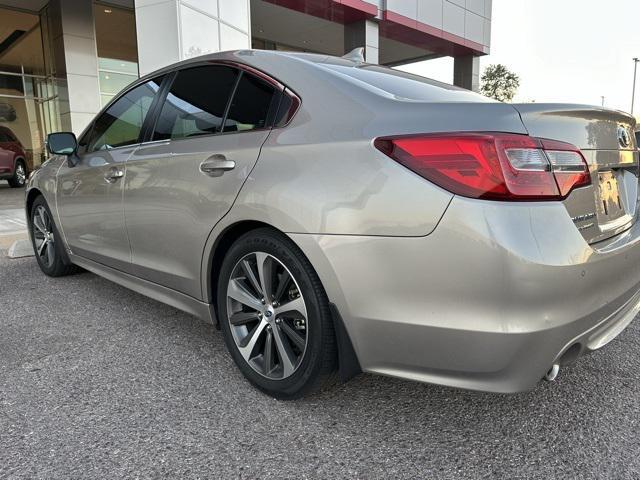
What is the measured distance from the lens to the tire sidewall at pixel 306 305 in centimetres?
202

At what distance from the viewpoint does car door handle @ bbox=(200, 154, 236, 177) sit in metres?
2.31

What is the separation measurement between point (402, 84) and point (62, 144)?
2.69 metres

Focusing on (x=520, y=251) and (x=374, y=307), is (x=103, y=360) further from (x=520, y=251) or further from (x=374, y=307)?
(x=520, y=251)

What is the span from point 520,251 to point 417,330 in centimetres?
44

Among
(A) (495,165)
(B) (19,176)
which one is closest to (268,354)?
(A) (495,165)

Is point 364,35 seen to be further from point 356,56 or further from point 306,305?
point 306,305

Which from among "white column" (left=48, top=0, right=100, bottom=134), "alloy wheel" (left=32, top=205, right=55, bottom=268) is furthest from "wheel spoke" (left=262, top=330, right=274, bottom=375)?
"white column" (left=48, top=0, right=100, bottom=134)

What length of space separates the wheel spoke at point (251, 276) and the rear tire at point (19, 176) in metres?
14.4

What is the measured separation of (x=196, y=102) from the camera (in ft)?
9.03

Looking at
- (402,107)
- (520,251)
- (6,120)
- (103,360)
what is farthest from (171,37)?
(6,120)

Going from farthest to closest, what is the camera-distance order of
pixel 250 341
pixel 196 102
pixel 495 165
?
pixel 196 102
pixel 250 341
pixel 495 165

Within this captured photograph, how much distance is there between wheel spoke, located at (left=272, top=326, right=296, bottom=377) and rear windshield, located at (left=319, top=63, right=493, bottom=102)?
3.69ft

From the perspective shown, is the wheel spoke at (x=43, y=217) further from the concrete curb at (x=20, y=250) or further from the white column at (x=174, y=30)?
the white column at (x=174, y=30)

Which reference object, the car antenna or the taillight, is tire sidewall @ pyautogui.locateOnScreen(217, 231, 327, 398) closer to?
the taillight
